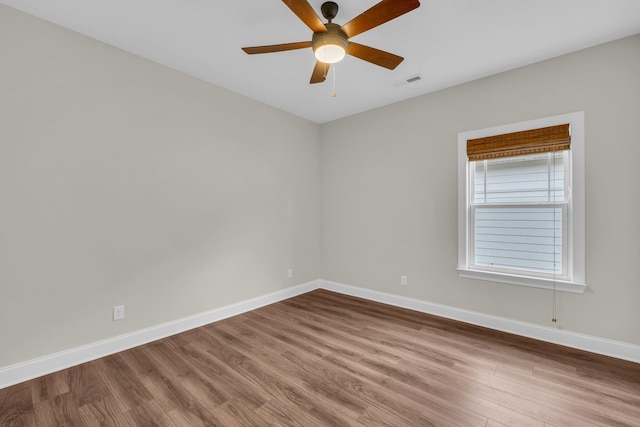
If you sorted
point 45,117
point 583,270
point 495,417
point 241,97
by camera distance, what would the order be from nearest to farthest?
point 495,417 → point 45,117 → point 583,270 → point 241,97

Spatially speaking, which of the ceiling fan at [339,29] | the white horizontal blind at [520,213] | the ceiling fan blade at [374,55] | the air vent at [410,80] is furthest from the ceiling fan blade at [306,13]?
the white horizontal blind at [520,213]

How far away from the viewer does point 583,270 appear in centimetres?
257

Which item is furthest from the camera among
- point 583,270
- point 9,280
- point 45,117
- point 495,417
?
point 583,270

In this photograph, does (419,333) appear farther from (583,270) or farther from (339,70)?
(339,70)

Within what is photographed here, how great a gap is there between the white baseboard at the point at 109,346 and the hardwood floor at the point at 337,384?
0.07 m

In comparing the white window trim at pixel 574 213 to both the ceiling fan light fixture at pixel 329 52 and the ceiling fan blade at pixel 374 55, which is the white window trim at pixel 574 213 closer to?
the ceiling fan blade at pixel 374 55

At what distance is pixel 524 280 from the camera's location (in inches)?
112

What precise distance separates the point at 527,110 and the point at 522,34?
78 centimetres

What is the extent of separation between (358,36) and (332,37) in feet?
2.28

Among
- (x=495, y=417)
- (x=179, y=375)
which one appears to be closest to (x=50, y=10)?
(x=179, y=375)

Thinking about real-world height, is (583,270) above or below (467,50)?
below

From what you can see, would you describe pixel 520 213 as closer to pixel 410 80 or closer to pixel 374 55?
pixel 410 80

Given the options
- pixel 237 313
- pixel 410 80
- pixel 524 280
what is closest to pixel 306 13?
pixel 410 80

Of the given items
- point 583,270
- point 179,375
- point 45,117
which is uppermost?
point 45,117
